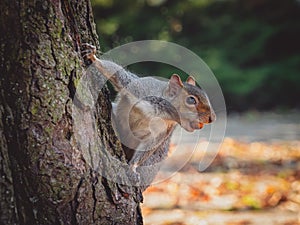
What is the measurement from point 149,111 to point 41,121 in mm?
671

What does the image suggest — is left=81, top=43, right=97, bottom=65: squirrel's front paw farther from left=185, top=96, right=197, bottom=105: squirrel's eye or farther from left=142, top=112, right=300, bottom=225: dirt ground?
left=142, top=112, right=300, bottom=225: dirt ground

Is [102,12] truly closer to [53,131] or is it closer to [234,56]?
[234,56]

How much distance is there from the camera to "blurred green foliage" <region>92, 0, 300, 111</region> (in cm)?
884

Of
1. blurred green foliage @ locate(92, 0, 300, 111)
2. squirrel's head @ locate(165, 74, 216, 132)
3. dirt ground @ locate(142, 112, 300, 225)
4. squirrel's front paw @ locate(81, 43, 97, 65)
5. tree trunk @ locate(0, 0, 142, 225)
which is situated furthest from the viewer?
blurred green foliage @ locate(92, 0, 300, 111)

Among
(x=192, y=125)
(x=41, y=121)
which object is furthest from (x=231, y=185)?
(x=41, y=121)

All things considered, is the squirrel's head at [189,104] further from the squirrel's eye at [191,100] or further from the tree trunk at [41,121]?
the tree trunk at [41,121]

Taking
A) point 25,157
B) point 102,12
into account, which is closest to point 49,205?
point 25,157

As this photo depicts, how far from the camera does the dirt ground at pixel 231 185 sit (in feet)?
11.4

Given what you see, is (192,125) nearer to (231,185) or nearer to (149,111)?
(149,111)

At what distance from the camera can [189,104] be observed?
245 cm

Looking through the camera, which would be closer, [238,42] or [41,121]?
[41,121]

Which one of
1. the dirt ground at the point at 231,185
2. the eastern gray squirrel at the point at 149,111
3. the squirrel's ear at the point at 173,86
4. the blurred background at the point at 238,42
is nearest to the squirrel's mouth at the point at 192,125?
the eastern gray squirrel at the point at 149,111

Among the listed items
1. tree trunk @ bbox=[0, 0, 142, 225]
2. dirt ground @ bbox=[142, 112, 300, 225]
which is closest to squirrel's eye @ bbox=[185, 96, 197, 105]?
tree trunk @ bbox=[0, 0, 142, 225]

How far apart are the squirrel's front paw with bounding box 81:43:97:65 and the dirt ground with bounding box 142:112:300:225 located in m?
1.45
